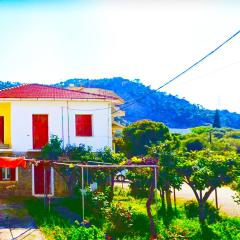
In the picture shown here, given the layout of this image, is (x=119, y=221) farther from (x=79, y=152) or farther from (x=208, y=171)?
(x=79, y=152)

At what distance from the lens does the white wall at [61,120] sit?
996 inches

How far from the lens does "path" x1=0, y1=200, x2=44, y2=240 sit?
52.2 feet

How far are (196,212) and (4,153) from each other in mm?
12332

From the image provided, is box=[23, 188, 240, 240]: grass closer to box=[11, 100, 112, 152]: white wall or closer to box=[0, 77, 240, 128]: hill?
box=[11, 100, 112, 152]: white wall

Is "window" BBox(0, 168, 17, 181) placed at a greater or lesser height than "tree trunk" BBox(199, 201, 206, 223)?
greater

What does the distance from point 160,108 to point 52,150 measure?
3829 inches

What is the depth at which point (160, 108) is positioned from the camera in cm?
11988

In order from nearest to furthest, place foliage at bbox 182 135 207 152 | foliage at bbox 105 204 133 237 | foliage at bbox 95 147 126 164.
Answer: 1. foliage at bbox 105 204 133 237
2. foliage at bbox 95 147 126 164
3. foliage at bbox 182 135 207 152

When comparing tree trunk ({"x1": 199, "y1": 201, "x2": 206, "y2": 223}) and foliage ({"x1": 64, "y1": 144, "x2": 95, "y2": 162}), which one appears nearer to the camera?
tree trunk ({"x1": 199, "y1": 201, "x2": 206, "y2": 223})

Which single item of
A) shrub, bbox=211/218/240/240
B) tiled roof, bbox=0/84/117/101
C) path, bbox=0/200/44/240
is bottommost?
shrub, bbox=211/218/240/240

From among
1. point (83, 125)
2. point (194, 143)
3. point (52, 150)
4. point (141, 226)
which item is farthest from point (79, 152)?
point (194, 143)

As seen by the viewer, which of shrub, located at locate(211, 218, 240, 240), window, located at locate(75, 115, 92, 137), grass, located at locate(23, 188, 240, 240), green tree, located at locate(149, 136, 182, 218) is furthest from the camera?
window, located at locate(75, 115, 92, 137)

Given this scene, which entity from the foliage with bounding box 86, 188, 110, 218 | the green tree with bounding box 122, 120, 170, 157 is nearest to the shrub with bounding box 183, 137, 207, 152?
the green tree with bounding box 122, 120, 170, 157

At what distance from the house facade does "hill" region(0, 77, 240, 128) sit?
295ft
